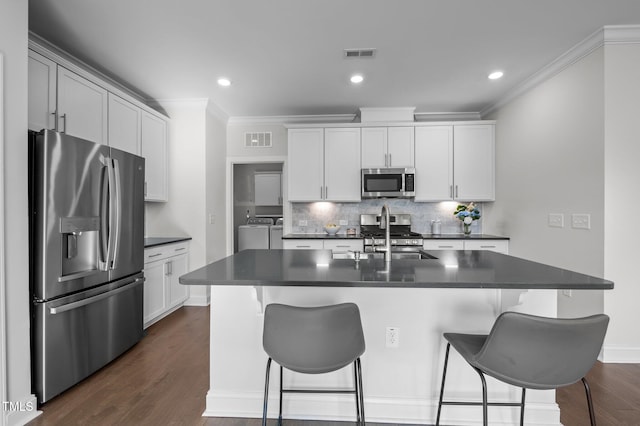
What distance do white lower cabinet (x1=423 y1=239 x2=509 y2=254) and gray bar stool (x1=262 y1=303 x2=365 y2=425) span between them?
3058 millimetres

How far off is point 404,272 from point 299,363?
0.72 meters

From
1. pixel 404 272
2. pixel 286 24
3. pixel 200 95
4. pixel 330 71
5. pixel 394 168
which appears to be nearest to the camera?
pixel 404 272

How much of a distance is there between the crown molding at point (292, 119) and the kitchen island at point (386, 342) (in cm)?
330

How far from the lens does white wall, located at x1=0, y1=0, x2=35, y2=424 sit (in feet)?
5.72

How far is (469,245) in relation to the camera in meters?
4.10

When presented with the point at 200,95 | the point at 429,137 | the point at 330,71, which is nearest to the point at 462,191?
the point at 429,137

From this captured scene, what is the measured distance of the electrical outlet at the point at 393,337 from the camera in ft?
5.97

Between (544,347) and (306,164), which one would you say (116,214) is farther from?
(544,347)

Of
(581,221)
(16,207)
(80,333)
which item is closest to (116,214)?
(16,207)

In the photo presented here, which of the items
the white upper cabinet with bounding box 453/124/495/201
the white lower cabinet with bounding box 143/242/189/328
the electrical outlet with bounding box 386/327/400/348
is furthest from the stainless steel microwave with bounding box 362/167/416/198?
the electrical outlet with bounding box 386/327/400/348

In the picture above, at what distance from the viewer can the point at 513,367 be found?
4.14ft

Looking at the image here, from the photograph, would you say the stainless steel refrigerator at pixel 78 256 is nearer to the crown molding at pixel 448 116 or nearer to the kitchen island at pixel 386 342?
the kitchen island at pixel 386 342

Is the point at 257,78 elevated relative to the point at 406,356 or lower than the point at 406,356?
elevated

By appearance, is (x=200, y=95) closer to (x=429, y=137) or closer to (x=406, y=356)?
(x=429, y=137)
